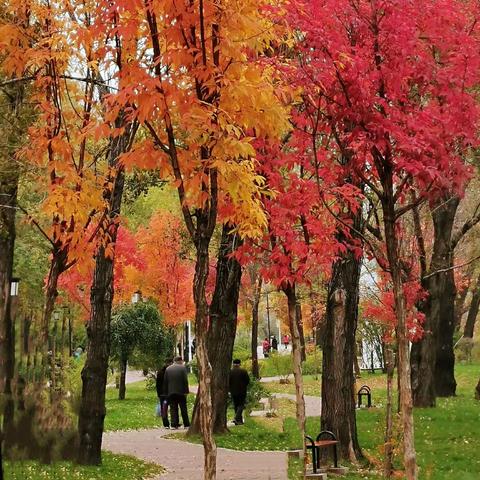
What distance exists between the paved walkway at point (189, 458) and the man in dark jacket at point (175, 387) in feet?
4.34

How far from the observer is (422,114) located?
9.00 metres

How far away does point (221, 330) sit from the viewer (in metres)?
18.9

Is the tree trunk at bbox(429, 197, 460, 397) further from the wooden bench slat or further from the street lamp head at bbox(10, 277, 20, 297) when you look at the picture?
the street lamp head at bbox(10, 277, 20, 297)

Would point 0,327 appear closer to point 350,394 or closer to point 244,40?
point 350,394

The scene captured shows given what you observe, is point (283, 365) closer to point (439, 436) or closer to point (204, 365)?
point (439, 436)

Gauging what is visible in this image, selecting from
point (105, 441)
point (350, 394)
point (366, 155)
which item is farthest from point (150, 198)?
point (366, 155)

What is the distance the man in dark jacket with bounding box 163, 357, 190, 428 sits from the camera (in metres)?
21.2

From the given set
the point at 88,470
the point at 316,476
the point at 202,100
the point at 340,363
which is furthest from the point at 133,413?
the point at 202,100

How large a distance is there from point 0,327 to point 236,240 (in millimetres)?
4918

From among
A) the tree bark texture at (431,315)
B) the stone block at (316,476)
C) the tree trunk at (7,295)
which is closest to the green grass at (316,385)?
the tree bark texture at (431,315)

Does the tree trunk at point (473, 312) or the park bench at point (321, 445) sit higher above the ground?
the tree trunk at point (473, 312)

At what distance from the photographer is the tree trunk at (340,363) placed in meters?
13.9

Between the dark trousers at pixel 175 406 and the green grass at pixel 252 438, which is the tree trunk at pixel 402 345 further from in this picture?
the dark trousers at pixel 175 406

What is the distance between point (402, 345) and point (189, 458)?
8.21 meters
